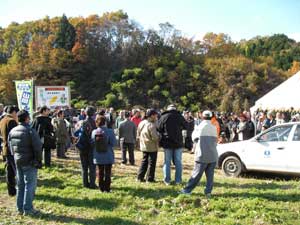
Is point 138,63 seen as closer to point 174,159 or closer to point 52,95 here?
point 52,95

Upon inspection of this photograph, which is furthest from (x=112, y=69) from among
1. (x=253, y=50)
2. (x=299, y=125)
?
(x=299, y=125)

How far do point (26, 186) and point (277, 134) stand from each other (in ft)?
21.2

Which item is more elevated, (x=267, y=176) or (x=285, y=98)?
(x=285, y=98)

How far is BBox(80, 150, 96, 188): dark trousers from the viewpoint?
8.85 m

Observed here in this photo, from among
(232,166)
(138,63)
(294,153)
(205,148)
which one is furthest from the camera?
(138,63)

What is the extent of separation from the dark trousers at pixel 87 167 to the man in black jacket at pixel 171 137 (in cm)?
163

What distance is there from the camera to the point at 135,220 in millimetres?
6805

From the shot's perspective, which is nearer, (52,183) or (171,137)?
(171,137)

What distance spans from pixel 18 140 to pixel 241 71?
136ft

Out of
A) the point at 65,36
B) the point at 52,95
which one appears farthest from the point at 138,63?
the point at 52,95

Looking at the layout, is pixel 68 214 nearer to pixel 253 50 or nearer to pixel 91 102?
pixel 91 102

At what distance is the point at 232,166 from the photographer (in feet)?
36.7

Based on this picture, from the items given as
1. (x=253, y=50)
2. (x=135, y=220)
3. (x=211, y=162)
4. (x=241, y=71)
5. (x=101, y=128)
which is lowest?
(x=135, y=220)

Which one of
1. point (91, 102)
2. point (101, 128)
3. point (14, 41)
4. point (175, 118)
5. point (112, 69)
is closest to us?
point (101, 128)
